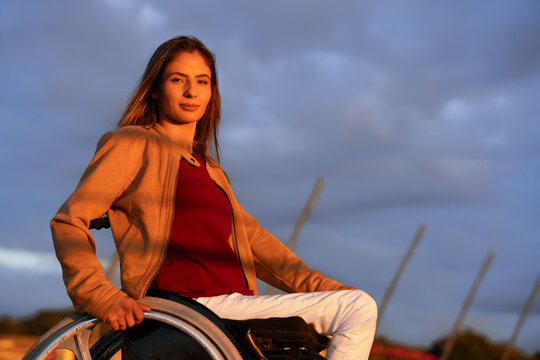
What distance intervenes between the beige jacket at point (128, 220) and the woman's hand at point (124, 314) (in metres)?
0.02

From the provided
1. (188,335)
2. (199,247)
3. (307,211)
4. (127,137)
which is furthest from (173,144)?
(307,211)

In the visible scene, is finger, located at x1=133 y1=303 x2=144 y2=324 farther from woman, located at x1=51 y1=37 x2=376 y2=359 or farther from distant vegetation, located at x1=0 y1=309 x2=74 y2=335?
distant vegetation, located at x1=0 y1=309 x2=74 y2=335

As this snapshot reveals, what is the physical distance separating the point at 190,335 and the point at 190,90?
1042 mm

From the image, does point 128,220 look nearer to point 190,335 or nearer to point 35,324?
point 190,335

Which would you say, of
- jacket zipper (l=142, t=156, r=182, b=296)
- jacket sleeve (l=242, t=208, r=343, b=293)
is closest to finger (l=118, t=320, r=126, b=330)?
jacket zipper (l=142, t=156, r=182, b=296)

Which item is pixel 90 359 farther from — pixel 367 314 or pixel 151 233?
pixel 367 314

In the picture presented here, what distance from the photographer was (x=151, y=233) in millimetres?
2279

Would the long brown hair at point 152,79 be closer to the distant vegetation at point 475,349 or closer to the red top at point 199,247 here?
the red top at point 199,247

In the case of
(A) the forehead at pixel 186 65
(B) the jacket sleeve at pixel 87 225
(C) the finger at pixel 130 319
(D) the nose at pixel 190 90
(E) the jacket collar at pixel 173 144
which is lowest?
(C) the finger at pixel 130 319

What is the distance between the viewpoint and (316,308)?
7.43 feet

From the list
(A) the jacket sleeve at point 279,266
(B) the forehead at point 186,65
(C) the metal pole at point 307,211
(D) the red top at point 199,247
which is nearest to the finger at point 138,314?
(D) the red top at point 199,247

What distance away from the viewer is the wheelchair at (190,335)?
7.01 ft

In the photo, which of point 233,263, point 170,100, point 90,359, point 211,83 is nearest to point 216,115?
point 211,83

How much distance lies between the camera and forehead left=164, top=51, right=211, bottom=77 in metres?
2.71
